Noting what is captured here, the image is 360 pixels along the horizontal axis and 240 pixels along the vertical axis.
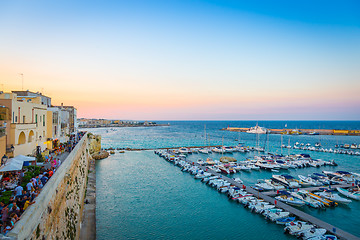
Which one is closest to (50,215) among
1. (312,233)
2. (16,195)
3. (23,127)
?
(16,195)

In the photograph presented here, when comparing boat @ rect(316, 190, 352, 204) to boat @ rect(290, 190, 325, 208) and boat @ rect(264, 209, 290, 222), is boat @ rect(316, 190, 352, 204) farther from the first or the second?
boat @ rect(264, 209, 290, 222)

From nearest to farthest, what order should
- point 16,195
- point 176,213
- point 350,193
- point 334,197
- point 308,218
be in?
point 16,195
point 308,218
point 176,213
point 334,197
point 350,193

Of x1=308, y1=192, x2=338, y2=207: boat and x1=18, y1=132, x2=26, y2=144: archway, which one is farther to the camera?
x1=308, y1=192, x2=338, y2=207: boat

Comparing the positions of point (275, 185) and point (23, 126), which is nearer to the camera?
point (23, 126)

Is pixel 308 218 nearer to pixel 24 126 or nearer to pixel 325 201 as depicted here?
pixel 325 201

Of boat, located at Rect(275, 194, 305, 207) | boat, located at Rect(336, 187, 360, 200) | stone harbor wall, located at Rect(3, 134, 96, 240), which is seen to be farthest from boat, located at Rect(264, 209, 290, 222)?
stone harbor wall, located at Rect(3, 134, 96, 240)

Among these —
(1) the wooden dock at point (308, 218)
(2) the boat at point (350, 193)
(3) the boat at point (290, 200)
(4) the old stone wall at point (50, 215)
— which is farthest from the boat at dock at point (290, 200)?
(4) the old stone wall at point (50, 215)

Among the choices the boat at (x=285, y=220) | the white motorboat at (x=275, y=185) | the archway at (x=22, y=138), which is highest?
the archway at (x=22, y=138)

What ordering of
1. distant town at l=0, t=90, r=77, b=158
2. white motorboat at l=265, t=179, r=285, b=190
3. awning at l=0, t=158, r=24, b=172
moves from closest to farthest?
awning at l=0, t=158, r=24, b=172
distant town at l=0, t=90, r=77, b=158
white motorboat at l=265, t=179, r=285, b=190

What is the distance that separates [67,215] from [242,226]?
13729 mm

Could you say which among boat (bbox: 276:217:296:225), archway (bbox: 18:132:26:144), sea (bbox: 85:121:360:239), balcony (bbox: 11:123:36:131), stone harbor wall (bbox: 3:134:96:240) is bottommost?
sea (bbox: 85:121:360:239)

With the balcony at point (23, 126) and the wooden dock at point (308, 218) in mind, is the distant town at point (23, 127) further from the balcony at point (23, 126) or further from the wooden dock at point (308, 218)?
the wooden dock at point (308, 218)

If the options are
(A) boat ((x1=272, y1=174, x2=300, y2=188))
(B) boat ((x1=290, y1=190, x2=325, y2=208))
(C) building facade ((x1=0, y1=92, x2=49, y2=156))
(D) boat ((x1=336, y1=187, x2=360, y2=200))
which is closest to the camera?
(C) building facade ((x1=0, y1=92, x2=49, y2=156))

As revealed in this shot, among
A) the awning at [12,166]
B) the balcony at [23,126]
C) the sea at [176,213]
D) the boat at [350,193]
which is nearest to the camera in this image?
the awning at [12,166]
